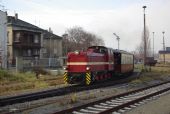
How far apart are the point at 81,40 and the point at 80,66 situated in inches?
4114

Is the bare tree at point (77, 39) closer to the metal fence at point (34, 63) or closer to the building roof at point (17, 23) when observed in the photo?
the building roof at point (17, 23)

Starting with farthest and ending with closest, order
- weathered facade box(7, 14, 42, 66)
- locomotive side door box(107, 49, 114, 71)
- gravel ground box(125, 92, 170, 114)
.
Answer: weathered facade box(7, 14, 42, 66) < locomotive side door box(107, 49, 114, 71) < gravel ground box(125, 92, 170, 114)

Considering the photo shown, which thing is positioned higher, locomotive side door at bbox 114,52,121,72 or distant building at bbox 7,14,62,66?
distant building at bbox 7,14,62,66

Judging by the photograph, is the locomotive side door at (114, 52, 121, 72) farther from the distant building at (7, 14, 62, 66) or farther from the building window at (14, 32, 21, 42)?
the building window at (14, 32, 21, 42)

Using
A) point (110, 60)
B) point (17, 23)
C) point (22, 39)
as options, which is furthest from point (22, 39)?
point (110, 60)

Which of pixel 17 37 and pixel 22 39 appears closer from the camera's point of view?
pixel 22 39

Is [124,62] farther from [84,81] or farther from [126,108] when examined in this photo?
[126,108]

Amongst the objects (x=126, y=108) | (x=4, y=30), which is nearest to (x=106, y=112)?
(x=126, y=108)

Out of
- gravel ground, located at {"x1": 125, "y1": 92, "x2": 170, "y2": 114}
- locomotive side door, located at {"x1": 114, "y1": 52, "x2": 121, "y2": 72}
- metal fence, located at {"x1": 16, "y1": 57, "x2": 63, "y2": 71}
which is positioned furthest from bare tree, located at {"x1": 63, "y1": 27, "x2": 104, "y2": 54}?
gravel ground, located at {"x1": 125, "y1": 92, "x2": 170, "y2": 114}

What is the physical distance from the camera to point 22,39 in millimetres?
73750

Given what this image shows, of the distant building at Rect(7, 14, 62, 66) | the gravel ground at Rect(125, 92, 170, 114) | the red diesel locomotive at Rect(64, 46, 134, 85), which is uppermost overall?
the distant building at Rect(7, 14, 62, 66)

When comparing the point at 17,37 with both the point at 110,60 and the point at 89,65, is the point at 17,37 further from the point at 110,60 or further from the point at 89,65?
the point at 89,65

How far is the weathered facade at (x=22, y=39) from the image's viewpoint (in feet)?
241

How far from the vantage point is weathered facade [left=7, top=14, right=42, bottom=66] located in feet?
241
